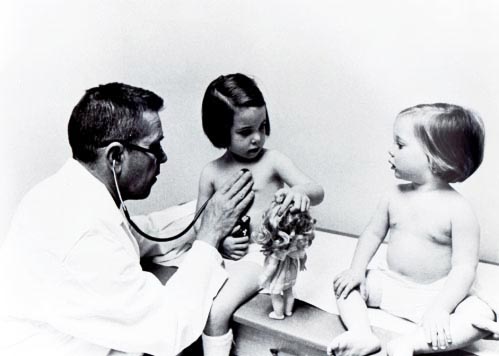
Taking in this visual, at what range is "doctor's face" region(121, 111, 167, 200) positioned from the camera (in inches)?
32.5

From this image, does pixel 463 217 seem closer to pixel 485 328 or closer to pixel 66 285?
pixel 485 328

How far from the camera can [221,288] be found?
840 mm

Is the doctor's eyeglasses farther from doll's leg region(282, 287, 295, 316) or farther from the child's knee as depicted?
the child's knee

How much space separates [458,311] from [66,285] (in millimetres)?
537

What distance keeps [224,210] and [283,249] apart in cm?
20

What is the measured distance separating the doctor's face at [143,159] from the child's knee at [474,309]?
505 millimetres

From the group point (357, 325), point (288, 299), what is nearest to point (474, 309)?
point (357, 325)

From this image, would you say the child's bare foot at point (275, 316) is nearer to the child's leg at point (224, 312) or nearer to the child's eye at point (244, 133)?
the child's leg at point (224, 312)

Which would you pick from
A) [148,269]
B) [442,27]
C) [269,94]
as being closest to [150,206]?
[148,269]

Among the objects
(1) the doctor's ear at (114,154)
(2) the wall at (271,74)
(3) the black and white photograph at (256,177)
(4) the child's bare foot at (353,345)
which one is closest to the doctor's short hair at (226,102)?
→ (3) the black and white photograph at (256,177)

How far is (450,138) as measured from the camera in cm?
69

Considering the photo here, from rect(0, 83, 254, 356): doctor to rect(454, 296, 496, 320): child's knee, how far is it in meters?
0.37

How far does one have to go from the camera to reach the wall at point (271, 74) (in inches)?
34.0

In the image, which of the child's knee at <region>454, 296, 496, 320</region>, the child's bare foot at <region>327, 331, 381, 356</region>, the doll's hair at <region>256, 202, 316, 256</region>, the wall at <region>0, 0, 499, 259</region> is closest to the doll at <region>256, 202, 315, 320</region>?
the doll's hair at <region>256, 202, 316, 256</region>
